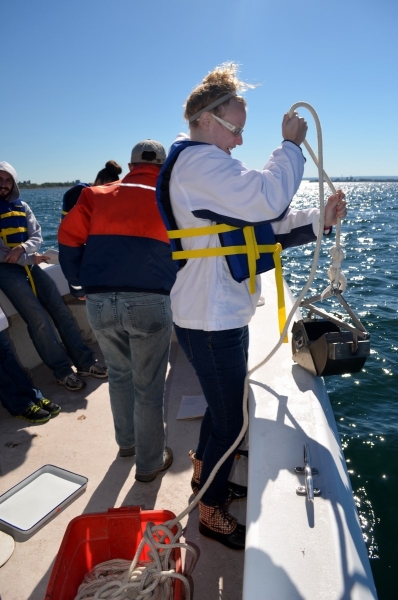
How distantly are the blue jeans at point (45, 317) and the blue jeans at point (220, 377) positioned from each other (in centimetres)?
183

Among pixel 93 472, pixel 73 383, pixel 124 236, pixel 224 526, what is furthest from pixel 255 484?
pixel 73 383

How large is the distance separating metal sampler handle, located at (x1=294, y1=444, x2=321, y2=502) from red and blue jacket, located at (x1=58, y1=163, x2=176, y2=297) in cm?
89

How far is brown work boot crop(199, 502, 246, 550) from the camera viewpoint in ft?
5.78

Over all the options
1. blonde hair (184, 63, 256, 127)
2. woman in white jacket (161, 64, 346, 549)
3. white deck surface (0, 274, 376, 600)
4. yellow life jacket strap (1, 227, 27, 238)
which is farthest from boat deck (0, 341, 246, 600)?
blonde hair (184, 63, 256, 127)

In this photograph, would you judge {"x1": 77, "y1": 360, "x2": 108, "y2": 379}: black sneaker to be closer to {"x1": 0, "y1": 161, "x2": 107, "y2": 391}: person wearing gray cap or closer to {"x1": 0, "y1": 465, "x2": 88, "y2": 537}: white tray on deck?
{"x1": 0, "y1": 161, "x2": 107, "y2": 391}: person wearing gray cap

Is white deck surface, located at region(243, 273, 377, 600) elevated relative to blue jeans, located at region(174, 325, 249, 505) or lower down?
lower down

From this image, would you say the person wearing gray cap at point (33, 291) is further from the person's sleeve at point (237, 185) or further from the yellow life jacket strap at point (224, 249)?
the person's sleeve at point (237, 185)

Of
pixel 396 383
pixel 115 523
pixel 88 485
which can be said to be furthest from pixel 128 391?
pixel 396 383

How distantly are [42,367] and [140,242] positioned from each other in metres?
2.17

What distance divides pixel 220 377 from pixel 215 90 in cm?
94

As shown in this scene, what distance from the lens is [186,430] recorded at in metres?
2.66

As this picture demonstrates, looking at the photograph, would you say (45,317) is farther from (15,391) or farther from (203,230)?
(203,230)

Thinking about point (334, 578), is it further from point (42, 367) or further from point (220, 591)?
point (42, 367)

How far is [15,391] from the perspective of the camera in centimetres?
277
